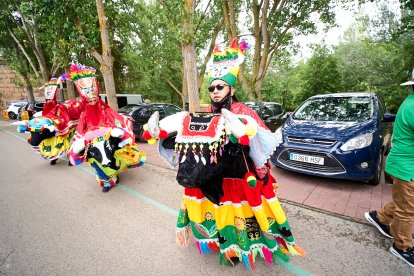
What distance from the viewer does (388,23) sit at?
848 inches

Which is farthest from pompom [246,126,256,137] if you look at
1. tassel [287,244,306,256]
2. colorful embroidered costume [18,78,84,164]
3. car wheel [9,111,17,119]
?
car wheel [9,111,17,119]

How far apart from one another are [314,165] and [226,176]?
2367 millimetres

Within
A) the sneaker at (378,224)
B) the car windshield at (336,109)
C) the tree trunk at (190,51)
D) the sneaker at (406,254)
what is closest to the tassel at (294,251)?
the sneaker at (406,254)

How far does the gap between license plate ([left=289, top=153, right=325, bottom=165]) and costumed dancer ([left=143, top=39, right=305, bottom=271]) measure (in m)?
1.97

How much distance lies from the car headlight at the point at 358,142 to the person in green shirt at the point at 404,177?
127 centimetres

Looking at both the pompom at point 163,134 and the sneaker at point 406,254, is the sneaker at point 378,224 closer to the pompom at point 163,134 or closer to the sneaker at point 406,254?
the sneaker at point 406,254

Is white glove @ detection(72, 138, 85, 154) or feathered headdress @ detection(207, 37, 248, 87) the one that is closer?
feathered headdress @ detection(207, 37, 248, 87)

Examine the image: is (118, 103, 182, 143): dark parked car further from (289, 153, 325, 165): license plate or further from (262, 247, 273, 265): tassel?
(262, 247, 273, 265): tassel

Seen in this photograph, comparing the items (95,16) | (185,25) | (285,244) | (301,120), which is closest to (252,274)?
(285,244)

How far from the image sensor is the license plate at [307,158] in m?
3.64

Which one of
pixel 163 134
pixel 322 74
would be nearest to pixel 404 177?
pixel 163 134

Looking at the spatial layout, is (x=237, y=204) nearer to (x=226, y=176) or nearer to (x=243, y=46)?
(x=226, y=176)

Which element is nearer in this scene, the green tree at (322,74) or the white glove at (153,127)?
the white glove at (153,127)

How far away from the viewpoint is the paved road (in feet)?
7.30
